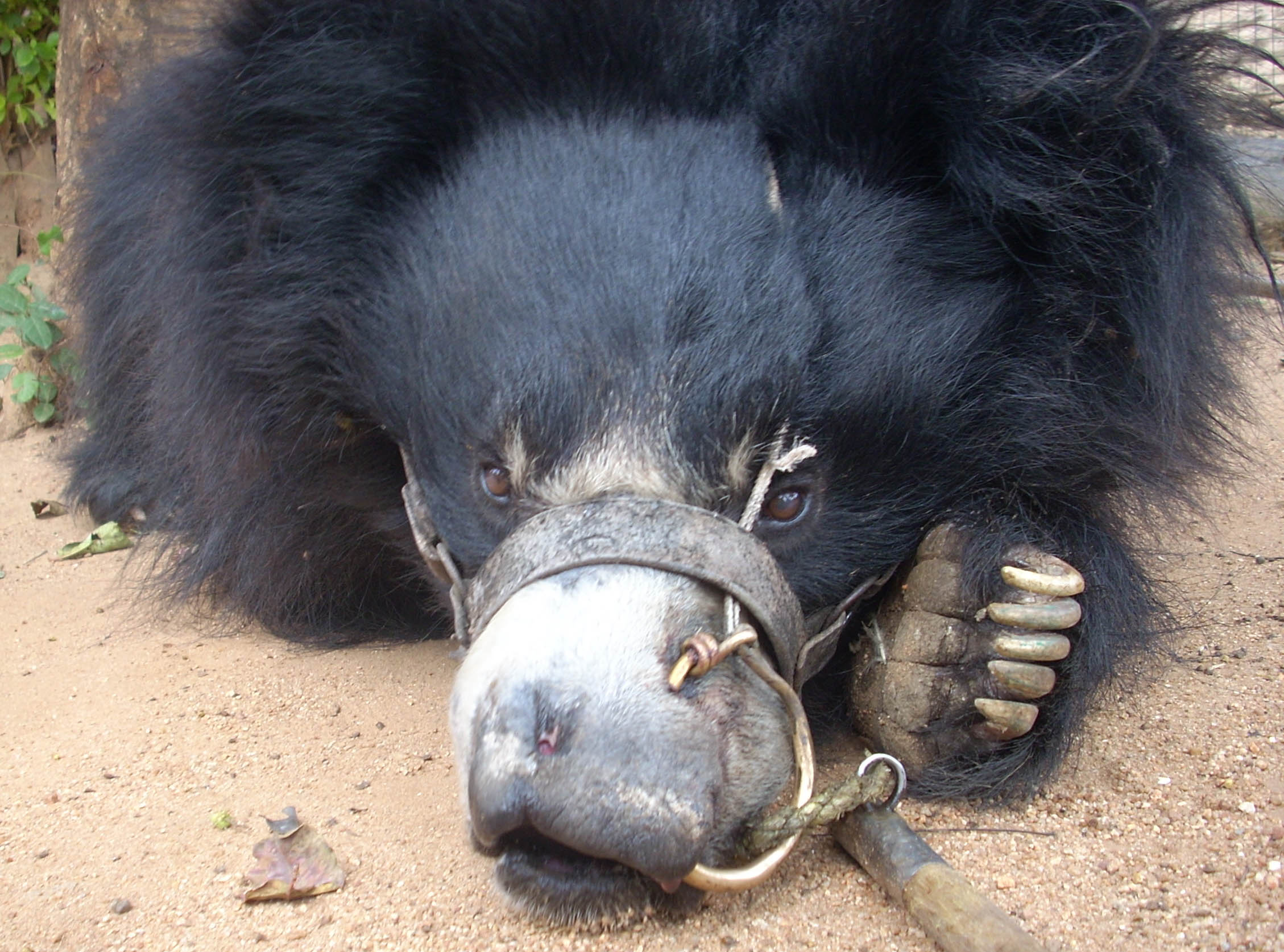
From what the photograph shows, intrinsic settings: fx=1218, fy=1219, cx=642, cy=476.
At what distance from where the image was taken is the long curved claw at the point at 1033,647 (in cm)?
203

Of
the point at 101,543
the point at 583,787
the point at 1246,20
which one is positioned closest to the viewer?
the point at 583,787

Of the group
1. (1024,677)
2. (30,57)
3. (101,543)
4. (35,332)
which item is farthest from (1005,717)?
(30,57)

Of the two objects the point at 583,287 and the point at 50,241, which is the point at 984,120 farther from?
the point at 50,241

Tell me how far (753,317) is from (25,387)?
360cm

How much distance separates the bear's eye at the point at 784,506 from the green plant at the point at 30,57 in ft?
13.9

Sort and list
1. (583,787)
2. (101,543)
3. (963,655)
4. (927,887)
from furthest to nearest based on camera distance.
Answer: (101,543)
(963,655)
(927,887)
(583,787)

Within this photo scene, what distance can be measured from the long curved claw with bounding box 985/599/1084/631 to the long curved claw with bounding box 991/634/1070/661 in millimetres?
21

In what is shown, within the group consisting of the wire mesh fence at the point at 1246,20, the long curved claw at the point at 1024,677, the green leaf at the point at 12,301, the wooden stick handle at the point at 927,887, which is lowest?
the green leaf at the point at 12,301

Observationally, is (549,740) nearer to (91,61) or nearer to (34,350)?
(91,61)

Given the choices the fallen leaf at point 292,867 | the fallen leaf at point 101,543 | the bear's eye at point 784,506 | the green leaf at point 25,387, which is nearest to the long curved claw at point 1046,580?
the bear's eye at point 784,506

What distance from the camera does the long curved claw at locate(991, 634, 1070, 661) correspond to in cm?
203

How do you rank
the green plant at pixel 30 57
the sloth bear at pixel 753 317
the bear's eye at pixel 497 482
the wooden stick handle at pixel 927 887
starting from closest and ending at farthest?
the wooden stick handle at pixel 927 887
the sloth bear at pixel 753 317
the bear's eye at pixel 497 482
the green plant at pixel 30 57

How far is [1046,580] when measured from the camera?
2.03 metres

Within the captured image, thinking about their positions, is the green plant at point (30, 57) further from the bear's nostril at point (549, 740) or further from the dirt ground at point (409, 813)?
the bear's nostril at point (549, 740)
